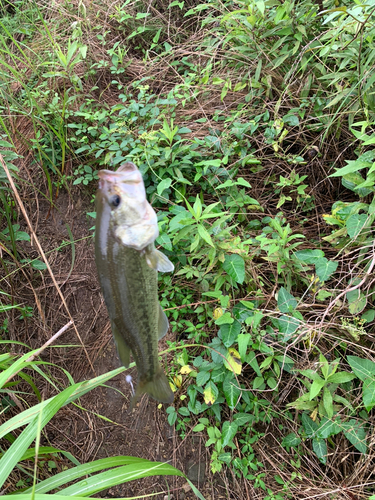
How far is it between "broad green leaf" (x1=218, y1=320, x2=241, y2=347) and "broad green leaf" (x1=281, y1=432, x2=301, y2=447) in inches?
29.0

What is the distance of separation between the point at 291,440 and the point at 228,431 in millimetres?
428

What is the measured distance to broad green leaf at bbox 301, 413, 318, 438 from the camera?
2013mm

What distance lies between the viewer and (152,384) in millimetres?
1512

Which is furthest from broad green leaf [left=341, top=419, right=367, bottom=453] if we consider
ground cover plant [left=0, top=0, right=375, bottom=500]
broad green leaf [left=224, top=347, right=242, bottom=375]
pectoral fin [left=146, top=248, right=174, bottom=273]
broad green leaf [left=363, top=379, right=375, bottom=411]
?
pectoral fin [left=146, top=248, right=174, bottom=273]

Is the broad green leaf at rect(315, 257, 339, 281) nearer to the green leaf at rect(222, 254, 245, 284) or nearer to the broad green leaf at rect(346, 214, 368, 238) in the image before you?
the broad green leaf at rect(346, 214, 368, 238)

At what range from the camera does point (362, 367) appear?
72.5 inches

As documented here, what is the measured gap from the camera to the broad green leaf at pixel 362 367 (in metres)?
1.81

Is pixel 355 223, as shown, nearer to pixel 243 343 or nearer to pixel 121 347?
pixel 243 343

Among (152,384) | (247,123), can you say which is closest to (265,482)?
(152,384)

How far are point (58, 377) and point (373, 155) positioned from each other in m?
3.22

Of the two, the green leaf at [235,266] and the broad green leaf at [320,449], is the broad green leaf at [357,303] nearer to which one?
the green leaf at [235,266]

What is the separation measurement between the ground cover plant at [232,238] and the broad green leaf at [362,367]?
14 millimetres

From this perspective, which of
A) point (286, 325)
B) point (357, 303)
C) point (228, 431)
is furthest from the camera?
point (228, 431)

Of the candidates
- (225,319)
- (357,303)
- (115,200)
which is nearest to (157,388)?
(225,319)
